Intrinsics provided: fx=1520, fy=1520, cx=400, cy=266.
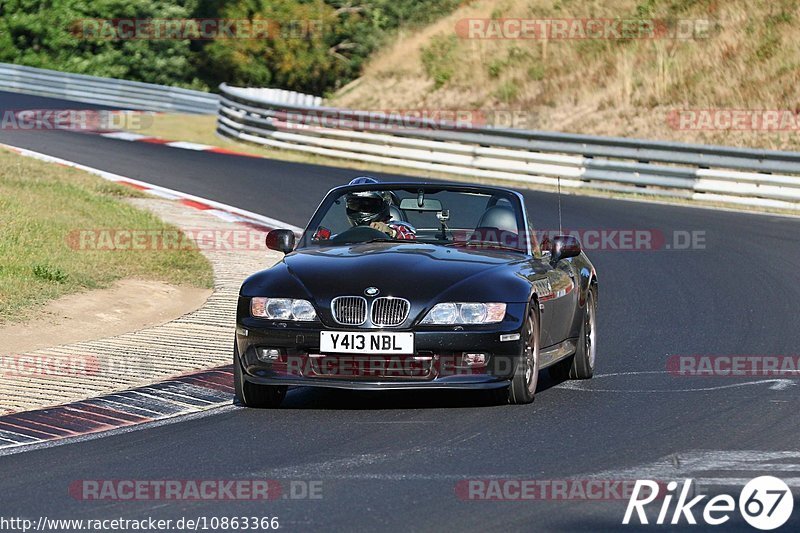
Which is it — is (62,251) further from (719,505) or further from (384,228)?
(719,505)

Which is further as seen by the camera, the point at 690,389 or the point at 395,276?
the point at 690,389

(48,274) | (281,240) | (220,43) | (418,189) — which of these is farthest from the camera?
(220,43)

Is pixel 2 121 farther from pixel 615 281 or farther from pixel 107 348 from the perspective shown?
pixel 107 348

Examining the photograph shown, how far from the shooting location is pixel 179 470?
298 inches

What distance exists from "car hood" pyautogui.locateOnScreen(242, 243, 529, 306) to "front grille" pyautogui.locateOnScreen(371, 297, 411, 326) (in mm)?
42

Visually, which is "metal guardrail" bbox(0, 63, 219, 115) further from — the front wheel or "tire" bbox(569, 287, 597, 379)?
the front wheel

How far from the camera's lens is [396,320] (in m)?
9.09

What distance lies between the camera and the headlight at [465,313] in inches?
359

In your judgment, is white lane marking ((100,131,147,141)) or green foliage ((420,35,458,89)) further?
green foliage ((420,35,458,89))

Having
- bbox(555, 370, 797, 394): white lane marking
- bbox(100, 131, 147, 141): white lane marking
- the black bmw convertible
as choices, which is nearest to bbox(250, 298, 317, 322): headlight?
the black bmw convertible

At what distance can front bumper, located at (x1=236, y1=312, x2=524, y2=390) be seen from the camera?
29.7 feet

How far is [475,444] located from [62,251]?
9056 mm

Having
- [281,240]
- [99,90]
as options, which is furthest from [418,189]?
[99,90]

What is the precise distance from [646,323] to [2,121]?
22985 millimetres
